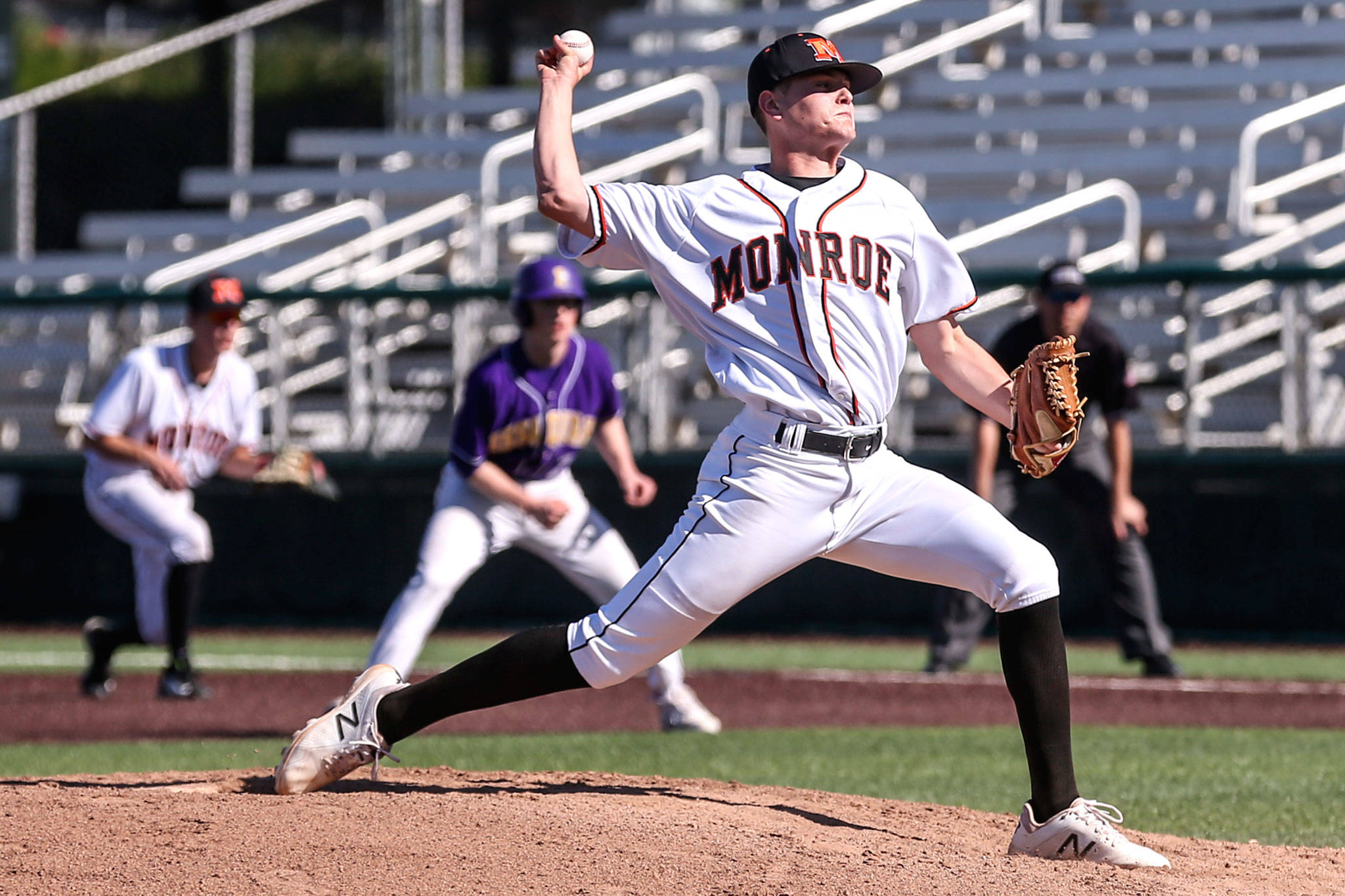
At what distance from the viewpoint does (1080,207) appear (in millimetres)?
13242

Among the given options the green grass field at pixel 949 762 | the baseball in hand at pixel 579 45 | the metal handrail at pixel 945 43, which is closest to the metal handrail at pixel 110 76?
the metal handrail at pixel 945 43

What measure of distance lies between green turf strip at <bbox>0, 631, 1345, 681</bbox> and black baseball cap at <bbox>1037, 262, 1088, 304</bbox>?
198 centimetres

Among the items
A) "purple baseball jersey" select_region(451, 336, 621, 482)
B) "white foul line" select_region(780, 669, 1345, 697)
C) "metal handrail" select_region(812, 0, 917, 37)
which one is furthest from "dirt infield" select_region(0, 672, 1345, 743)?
"metal handrail" select_region(812, 0, 917, 37)

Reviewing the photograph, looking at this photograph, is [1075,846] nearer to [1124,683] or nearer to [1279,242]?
[1124,683]

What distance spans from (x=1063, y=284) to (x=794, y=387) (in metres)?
4.55

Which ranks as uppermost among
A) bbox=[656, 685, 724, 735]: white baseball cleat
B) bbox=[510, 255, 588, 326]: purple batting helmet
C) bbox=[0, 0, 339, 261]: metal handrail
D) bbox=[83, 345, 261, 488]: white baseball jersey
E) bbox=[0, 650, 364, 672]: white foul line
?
bbox=[0, 0, 339, 261]: metal handrail

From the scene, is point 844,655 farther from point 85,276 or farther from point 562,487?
point 85,276

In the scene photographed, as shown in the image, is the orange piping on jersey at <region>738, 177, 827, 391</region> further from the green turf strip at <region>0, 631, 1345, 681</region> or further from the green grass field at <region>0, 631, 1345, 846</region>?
the green turf strip at <region>0, 631, 1345, 681</region>

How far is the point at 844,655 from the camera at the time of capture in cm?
1046

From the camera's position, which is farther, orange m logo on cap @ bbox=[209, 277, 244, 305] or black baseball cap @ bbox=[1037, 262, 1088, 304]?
black baseball cap @ bbox=[1037, 262, 1088, 304]

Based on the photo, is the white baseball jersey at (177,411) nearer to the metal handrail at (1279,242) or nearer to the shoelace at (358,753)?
the shoelace at (358,753)

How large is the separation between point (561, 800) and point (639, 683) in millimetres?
4810

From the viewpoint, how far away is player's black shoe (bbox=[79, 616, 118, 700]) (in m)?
8.47

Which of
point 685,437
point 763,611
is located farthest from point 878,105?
point 763,611
